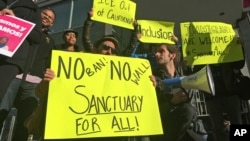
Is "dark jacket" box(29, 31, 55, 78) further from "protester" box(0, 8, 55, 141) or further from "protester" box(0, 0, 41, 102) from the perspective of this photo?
"protester" box(0, 0, 41, 102)

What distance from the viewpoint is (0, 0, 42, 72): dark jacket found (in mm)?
2324

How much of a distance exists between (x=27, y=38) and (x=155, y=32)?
4.21 ft

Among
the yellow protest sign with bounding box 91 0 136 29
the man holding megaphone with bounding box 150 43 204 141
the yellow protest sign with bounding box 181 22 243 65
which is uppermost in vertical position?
the yellow protest sign with bounding box 91 0 136 29

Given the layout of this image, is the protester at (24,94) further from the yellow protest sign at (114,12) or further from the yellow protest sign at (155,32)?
the yellow protest sign at (155,32)

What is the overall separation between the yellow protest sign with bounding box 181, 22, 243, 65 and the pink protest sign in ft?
4.82

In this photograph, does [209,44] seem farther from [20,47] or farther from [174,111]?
[20,47]

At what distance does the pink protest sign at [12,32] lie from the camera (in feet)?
6.97

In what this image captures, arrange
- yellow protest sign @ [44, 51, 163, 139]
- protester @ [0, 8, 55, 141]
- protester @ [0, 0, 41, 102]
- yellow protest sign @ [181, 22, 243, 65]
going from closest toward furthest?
yellow protest sign @ [44, 51, 163, 139], protester @ [0, 0, 41, 102], protester @ [0, 8, 55, 141], yellow protest sign @ [181, 22, 243, 65]

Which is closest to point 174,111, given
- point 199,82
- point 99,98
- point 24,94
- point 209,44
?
point 199,82

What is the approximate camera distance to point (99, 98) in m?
2.18

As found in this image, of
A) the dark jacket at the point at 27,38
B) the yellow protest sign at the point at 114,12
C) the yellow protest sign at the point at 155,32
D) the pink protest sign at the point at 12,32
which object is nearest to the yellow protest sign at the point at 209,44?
the yellow protest sign at the point at 155,32

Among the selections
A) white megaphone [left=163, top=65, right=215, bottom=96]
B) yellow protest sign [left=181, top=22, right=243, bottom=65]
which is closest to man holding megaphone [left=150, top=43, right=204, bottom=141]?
white megaphone [left=163, top=65, right=215, bottom=96]

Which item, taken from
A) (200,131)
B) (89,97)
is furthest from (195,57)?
(89,97)

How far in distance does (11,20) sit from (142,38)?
4.28 feet
